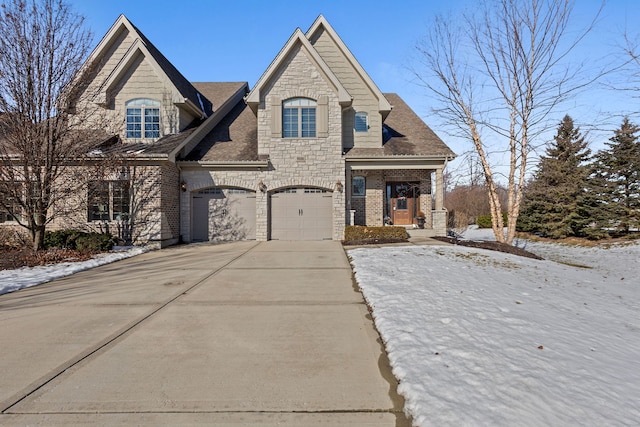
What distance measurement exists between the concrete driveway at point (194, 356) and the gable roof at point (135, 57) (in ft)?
34.8

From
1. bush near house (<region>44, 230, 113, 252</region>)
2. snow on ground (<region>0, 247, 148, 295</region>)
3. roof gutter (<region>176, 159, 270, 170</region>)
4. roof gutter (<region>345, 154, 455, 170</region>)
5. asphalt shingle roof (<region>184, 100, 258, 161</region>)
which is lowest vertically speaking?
snow on ground (<region>0, 247, 148, 295</region>)

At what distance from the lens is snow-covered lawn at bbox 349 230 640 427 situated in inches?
97.7

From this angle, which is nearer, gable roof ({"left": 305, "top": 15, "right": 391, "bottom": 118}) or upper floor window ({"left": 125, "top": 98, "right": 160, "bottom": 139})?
upper floor window ({"left": 125, "top": 98, "right": 160, "bottom": 139})

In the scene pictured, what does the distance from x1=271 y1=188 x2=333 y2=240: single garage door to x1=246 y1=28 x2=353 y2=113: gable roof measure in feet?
14.1

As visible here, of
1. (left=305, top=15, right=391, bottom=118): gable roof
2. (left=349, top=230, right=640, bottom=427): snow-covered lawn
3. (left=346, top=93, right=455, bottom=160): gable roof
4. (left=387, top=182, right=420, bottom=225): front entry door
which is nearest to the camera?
(left=349, top=230, right=640, bottom=427): snow-covered lawn

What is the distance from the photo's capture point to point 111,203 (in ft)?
39.9

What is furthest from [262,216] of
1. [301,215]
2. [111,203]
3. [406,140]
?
→ [406,140]

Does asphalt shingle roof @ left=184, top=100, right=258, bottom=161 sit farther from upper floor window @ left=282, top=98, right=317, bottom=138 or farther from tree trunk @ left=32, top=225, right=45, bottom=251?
tree trunk @ left=32, top=225, right=45, bottom=251

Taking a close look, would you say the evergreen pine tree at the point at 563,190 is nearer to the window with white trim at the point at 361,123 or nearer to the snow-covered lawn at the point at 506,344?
the window with white trim at the point at 361,123

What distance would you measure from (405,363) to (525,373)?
1.12m

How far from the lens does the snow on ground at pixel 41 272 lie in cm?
654

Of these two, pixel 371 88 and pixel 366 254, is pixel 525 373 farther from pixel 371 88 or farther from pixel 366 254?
pixel 371 88

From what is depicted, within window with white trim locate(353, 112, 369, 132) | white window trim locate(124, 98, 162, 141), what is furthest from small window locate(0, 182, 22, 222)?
window with white trim locate(353, 112, 369, 132)

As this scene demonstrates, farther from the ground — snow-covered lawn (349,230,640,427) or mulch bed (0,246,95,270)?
mulch bed (0,246,95,270)
